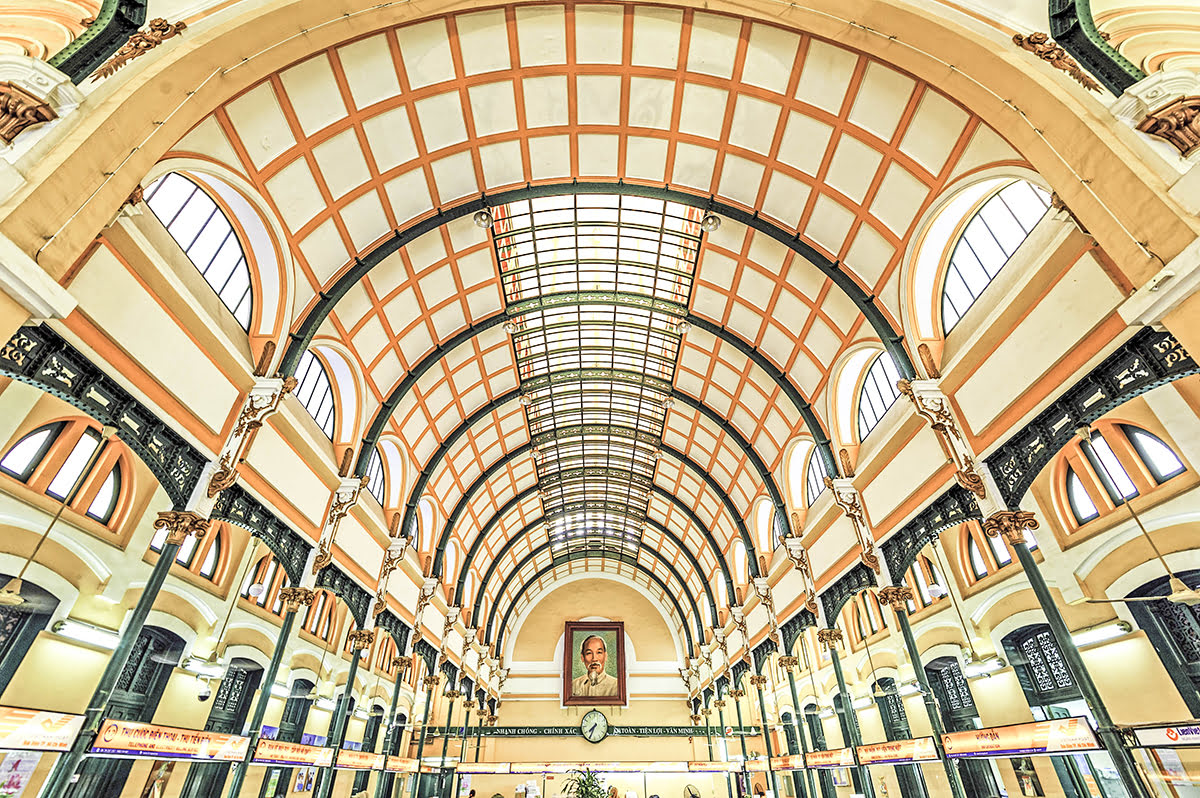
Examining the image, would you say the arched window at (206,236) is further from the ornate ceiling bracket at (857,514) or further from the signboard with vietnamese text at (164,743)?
the ornate ceiling bracket at (857,514)

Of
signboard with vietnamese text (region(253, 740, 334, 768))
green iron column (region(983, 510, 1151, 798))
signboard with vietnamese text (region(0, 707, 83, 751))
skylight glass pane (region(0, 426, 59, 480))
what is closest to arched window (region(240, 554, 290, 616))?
signboard with vietnamese text (region(253, 740, 334, 768))

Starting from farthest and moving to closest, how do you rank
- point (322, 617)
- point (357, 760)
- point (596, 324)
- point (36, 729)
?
point (596, 324) < point (322, 617) < point (357, 760) < point (36, 729)

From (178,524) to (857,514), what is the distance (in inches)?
705

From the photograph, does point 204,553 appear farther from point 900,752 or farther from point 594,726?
point 594,726

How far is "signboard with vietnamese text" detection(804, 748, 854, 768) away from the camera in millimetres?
16781

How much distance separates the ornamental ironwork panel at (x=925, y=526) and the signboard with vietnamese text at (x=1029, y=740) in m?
4.01

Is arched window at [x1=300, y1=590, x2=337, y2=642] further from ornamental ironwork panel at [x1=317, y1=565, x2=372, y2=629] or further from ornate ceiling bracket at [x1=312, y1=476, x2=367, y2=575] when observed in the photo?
ornate ceiling bracket at [x1=312, y1=476, x2=367, y2=575]

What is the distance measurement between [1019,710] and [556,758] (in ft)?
121

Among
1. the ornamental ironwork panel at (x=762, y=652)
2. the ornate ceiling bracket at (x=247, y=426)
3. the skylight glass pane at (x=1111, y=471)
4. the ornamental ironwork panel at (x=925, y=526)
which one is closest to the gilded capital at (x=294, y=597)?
the ornate ceiling bracket at (x=247, y=426)

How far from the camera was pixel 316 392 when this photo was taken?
16.8 meters

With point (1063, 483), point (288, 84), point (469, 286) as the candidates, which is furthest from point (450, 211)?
point (1063, 483)

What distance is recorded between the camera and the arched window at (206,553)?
47.3 feet

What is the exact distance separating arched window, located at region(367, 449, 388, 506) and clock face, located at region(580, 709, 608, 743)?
30682 millimetres

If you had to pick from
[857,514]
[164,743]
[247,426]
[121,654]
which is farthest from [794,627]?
[121,654]
